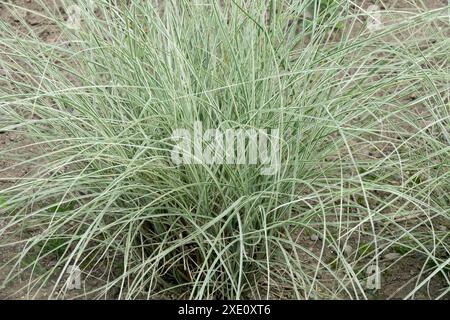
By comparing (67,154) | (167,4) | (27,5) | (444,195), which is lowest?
(444,195)

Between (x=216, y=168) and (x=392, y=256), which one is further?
(x=392, y=256)

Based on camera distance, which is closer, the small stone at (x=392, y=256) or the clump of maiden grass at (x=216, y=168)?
the clump of maiden grass at (x=216, y=168)

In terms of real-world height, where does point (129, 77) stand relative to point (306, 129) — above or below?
above

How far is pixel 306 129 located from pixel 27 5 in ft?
7.02

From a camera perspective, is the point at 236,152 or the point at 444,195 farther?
the point at 444,195

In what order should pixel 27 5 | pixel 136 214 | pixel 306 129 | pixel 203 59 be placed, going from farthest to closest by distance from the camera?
pixel 27 5
pixel 203 59
pixel 306 129
pixel 136 214

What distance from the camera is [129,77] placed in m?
2.67

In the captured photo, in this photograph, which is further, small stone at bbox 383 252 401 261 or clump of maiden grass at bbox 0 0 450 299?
small stone at bbox 383 252 401 261

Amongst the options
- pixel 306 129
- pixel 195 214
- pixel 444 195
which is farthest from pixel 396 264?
pixel 195 214

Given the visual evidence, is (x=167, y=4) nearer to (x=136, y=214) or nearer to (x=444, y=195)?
(x=136, y=214)

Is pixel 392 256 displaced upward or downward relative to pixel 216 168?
downward

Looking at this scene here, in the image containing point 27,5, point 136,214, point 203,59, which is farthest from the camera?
point 27,5
